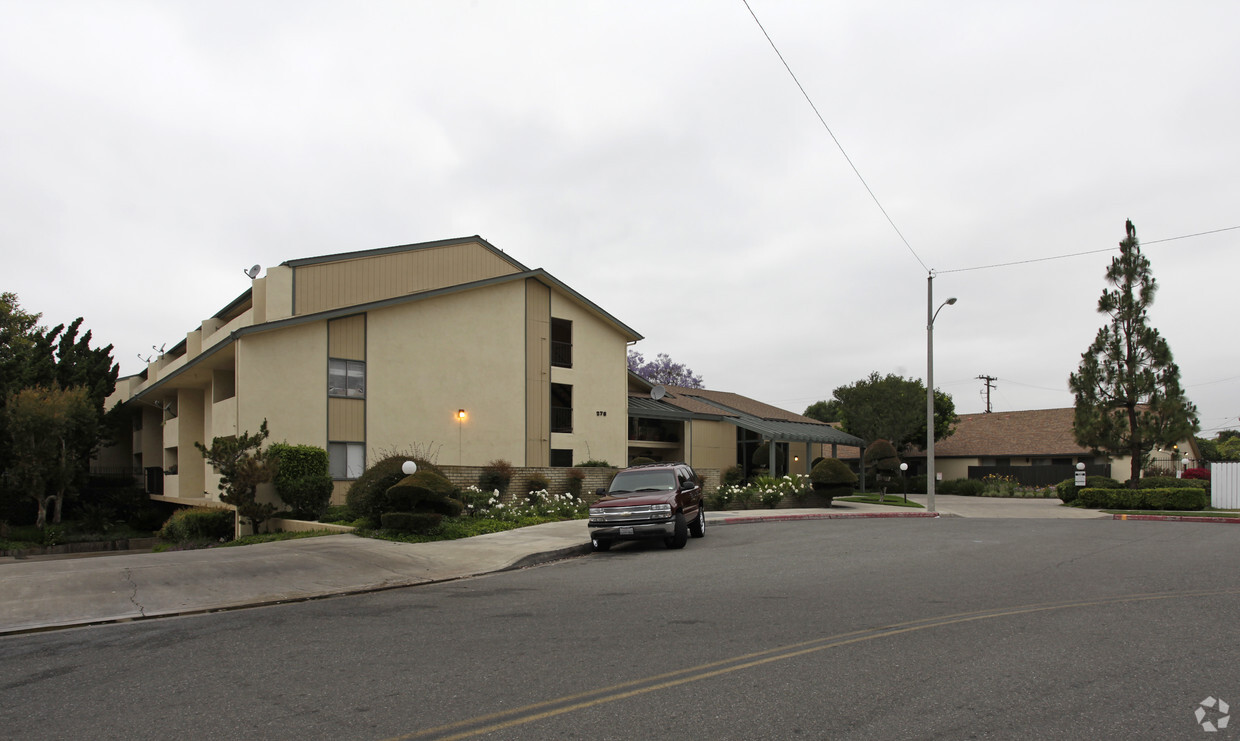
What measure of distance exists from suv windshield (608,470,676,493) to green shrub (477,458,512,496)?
23.0 feet

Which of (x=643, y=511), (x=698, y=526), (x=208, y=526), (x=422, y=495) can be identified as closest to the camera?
(x=643, y=511)

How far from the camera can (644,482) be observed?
17.4 m

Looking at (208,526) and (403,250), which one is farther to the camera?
(403,250)

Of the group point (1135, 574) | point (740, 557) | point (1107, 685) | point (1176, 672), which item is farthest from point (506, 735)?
point (1135, 574)

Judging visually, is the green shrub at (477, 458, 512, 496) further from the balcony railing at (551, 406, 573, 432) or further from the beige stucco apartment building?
the balcony railing at (551, 406, 573, 432)

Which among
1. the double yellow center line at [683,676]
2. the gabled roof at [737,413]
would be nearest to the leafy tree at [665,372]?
the gabled roof at [737,413]

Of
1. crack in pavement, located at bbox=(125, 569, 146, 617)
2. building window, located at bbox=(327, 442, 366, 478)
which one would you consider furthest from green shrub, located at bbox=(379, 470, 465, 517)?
building window, located at bbox=(327, 442, 366, 478)

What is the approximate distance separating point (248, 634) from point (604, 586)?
4.74 metres

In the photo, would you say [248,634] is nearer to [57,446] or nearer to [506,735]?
[506,735]

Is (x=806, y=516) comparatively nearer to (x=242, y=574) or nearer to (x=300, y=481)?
(x=300, y=481)

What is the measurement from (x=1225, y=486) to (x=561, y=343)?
2810 cm

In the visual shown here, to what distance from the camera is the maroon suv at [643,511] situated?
52.3ft

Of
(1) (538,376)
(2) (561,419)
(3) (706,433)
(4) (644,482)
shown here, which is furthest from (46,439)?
(3) (706,433)

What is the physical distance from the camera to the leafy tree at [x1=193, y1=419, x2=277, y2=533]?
67.9ft
